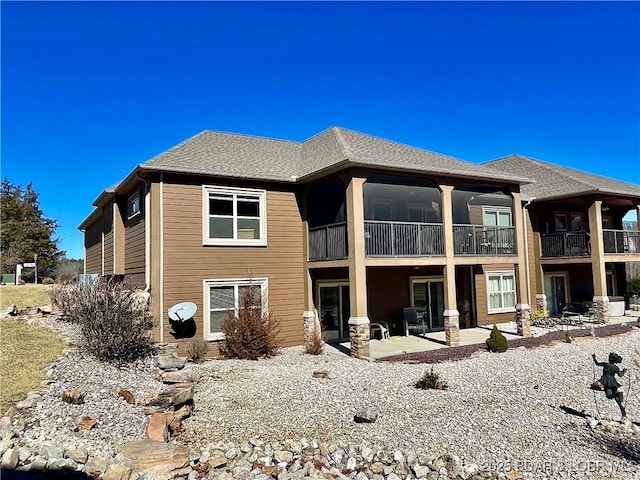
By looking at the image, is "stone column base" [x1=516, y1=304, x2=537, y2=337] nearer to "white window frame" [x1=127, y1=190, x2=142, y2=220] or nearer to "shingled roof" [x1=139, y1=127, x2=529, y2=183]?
"shingled roof" [x1=139, y1=127, x2=529, y2=183]

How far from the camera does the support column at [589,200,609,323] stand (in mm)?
17812

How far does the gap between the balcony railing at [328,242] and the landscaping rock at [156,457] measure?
26.1 ft

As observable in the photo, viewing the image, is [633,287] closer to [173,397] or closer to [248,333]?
[248,333]

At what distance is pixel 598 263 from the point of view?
18.1m

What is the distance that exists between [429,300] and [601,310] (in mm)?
7112

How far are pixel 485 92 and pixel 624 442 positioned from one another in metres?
15.7

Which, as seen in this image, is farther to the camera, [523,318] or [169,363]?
[523,318]

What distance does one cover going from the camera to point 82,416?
6504 mm

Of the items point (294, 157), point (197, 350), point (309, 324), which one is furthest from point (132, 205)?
point (309, 324)

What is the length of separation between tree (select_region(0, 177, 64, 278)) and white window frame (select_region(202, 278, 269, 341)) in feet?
107

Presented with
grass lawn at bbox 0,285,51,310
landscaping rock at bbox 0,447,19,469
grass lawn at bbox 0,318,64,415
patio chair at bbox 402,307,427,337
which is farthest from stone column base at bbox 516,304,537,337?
grass lawn at bbox 0,285,51,310

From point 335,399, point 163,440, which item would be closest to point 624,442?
point 335,399

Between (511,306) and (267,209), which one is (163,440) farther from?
(511,306)

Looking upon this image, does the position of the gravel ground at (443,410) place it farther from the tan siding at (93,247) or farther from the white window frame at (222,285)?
the tan siding at (93,247)
